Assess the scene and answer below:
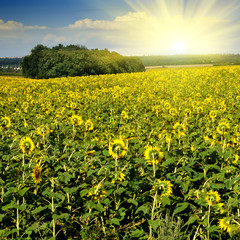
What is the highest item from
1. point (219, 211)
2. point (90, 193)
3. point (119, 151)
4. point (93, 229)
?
point (119, 151)

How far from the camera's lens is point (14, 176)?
2.96 metres

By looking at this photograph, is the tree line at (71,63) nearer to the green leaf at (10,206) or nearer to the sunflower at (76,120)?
the sunflower at (76,120)

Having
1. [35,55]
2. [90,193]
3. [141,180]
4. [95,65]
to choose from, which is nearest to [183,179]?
[141,180]

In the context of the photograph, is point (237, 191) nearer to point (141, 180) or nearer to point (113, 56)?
point (141, 180)

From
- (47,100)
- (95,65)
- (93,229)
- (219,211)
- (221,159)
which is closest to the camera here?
(219,211)

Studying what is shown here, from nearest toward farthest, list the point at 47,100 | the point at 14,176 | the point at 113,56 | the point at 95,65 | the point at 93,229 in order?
the point at 93,229, the point at 14,176, the point at 47,100, the point at 95,65, the point at 113,56

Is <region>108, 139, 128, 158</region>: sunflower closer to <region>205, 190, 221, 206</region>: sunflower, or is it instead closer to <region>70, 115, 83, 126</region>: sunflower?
<region>205, 190, 221, 206</region>: sunflower

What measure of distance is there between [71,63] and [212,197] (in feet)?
105

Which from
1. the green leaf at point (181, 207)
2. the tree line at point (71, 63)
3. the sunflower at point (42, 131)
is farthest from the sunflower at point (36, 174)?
the tree line at point (71, 63)

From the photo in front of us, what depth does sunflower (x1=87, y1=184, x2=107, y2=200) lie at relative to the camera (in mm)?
2580

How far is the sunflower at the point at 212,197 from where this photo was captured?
2.53 m

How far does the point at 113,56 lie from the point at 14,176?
36.1 m

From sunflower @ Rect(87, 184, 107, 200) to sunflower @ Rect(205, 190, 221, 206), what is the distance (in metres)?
1.08

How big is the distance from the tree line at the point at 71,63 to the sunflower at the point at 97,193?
30751 mm
